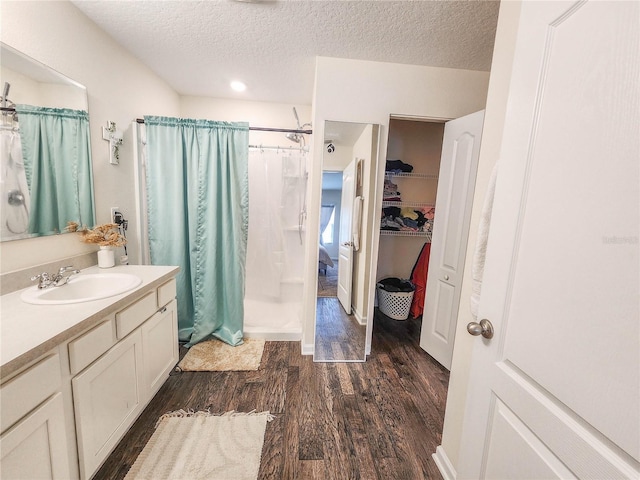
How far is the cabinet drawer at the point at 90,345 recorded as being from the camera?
3.26 ft

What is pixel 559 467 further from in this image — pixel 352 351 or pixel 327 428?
pixel 352 351

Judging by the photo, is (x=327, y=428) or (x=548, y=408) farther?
(x=327, y=428)

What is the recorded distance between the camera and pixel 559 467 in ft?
1.99

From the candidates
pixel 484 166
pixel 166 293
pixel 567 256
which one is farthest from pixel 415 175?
pixel 166 293

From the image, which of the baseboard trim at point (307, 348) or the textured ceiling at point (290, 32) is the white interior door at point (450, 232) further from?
the baseboard trim at point (307, 348)

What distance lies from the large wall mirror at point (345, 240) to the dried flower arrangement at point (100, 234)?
148 centimetres

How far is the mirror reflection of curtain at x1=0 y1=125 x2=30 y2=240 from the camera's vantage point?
1.23m

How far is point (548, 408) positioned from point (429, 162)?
282cm

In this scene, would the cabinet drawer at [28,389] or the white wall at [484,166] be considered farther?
the white wall at [484,166]

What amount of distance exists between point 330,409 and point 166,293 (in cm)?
136

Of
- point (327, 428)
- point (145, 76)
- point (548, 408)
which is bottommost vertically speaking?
point (327, 428)

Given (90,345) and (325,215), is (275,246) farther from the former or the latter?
(90,345)

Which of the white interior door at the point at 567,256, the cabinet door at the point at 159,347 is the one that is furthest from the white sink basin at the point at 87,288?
the white interior door at the point at 567,256

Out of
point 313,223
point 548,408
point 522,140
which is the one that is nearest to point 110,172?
point 313,223
